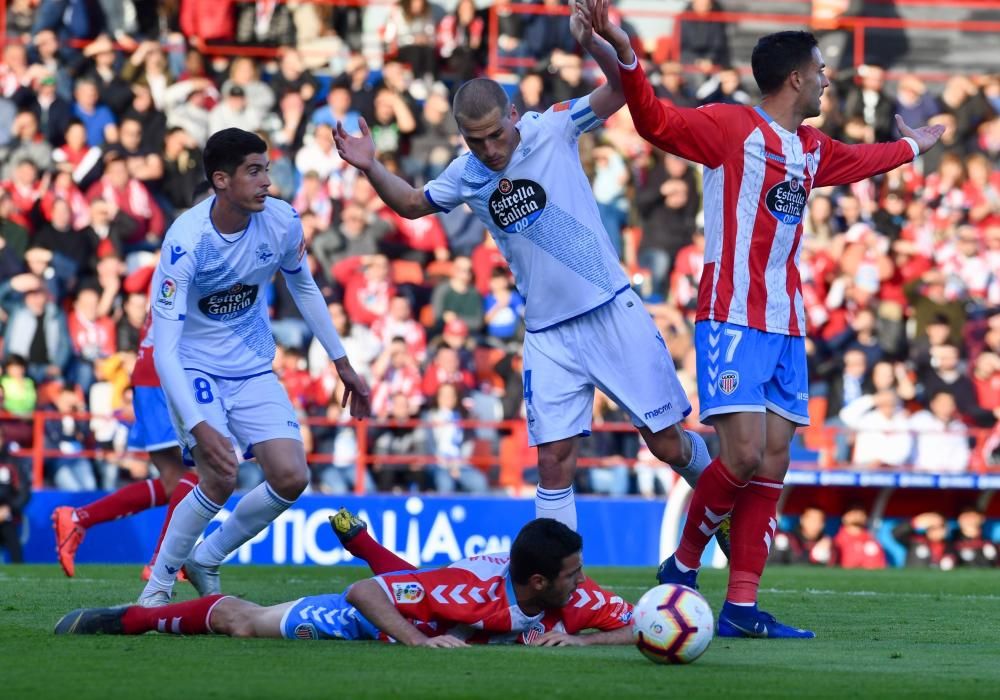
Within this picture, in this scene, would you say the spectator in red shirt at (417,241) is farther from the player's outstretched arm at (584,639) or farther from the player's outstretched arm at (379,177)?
the player's outstretched arm at (584,639)

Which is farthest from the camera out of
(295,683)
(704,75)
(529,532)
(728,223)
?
(704,75)

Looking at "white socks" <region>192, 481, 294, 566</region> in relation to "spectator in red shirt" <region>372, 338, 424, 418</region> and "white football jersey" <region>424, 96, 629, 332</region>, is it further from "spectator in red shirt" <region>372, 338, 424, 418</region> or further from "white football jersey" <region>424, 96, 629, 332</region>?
"spectator in red shirt" <region>372, 338, 424, 418</region>

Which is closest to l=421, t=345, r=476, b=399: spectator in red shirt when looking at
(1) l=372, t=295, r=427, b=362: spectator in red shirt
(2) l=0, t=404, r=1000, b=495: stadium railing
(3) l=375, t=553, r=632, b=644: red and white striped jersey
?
(1) l=372, t=295, r=427, b=362: spectator in red shirt

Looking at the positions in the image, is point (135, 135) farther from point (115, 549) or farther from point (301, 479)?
point (301, 479)

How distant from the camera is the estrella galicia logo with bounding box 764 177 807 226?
25.3 feet

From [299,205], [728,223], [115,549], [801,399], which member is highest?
[299,205]

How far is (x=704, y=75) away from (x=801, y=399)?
1465 cm

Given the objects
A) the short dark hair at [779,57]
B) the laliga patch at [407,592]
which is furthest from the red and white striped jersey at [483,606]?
the short dark hair at [779,57]

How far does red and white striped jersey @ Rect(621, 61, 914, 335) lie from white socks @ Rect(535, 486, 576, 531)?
1.18 meters

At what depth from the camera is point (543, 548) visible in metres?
6.63

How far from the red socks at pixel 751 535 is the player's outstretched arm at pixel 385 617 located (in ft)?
Answer: 4.92

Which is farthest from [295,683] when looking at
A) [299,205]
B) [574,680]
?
[299,205]

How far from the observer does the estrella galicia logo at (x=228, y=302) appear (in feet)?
28.6

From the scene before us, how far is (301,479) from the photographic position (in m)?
8.52
